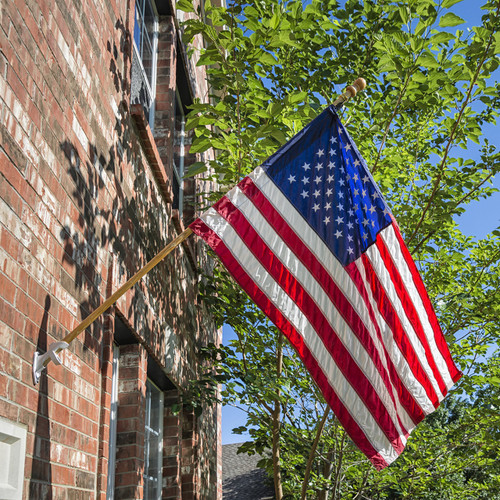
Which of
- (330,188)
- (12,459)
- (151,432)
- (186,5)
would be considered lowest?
(12,459)

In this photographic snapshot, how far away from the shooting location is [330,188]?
4066mm

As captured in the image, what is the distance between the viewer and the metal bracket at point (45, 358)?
2744 millimetres

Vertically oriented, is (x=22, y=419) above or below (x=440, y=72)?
below

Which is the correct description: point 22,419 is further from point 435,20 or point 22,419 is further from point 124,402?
point 435,20

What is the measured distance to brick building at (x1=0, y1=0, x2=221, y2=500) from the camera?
2654 mm

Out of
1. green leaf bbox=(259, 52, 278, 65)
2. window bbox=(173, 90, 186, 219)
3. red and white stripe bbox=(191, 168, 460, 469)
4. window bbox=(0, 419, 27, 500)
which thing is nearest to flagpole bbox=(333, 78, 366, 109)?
red and white stripe bbox=(191, 168, 460, 469)

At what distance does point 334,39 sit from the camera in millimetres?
6316

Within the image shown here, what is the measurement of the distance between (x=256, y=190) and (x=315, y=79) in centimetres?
286

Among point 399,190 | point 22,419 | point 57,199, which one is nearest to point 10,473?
point 22,419

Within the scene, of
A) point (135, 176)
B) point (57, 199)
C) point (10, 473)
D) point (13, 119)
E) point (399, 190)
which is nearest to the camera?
point (10, 473)

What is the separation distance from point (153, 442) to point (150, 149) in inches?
105

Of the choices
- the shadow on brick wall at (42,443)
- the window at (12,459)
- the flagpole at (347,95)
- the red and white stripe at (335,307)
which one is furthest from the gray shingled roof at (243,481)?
the window at (12,459)

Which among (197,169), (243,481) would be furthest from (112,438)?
(243,481)

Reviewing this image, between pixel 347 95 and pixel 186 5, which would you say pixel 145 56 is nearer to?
pixel 186 5
